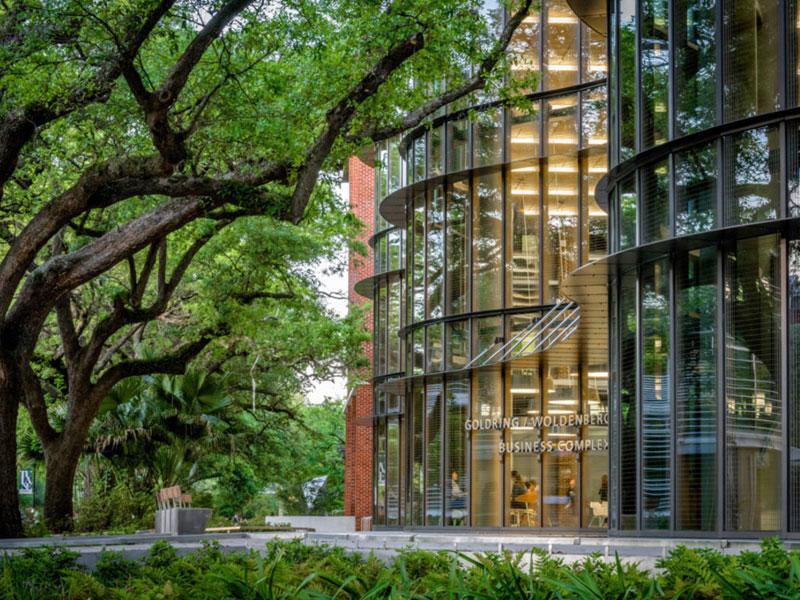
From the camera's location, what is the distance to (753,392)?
18.0 metres

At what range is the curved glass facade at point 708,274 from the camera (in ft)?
58.6

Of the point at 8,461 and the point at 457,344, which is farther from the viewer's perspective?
the point at 457,344

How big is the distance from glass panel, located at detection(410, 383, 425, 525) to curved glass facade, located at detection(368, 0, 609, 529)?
0.16 feet

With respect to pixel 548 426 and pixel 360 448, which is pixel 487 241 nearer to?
pixel 548 426

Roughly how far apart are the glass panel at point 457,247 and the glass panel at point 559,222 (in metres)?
2.33

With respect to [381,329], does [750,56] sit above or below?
above

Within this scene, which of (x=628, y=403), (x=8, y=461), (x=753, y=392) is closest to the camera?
(x=753, y=392)

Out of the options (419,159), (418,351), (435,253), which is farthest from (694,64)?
(418,351)

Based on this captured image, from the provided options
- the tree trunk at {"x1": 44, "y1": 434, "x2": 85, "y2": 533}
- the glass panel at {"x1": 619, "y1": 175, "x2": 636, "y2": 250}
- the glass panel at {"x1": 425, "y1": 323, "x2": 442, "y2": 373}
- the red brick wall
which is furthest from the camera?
the red brick wall

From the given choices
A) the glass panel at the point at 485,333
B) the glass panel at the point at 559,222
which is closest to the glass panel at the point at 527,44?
the glass panel at the point at 559,222

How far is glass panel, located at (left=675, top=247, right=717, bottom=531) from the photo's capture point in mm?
18375

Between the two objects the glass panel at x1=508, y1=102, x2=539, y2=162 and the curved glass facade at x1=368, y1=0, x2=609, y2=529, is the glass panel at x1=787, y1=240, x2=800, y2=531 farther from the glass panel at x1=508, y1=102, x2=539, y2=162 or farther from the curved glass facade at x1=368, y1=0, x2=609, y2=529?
the glass panel at x1=508, y1=102, x2=539, y2=162

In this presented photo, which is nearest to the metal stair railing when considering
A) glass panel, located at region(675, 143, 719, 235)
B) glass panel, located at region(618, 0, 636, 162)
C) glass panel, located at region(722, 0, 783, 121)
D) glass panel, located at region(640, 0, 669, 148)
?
glass panel, located at region(618, 0, 636, 162)

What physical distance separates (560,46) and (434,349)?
7932mm
